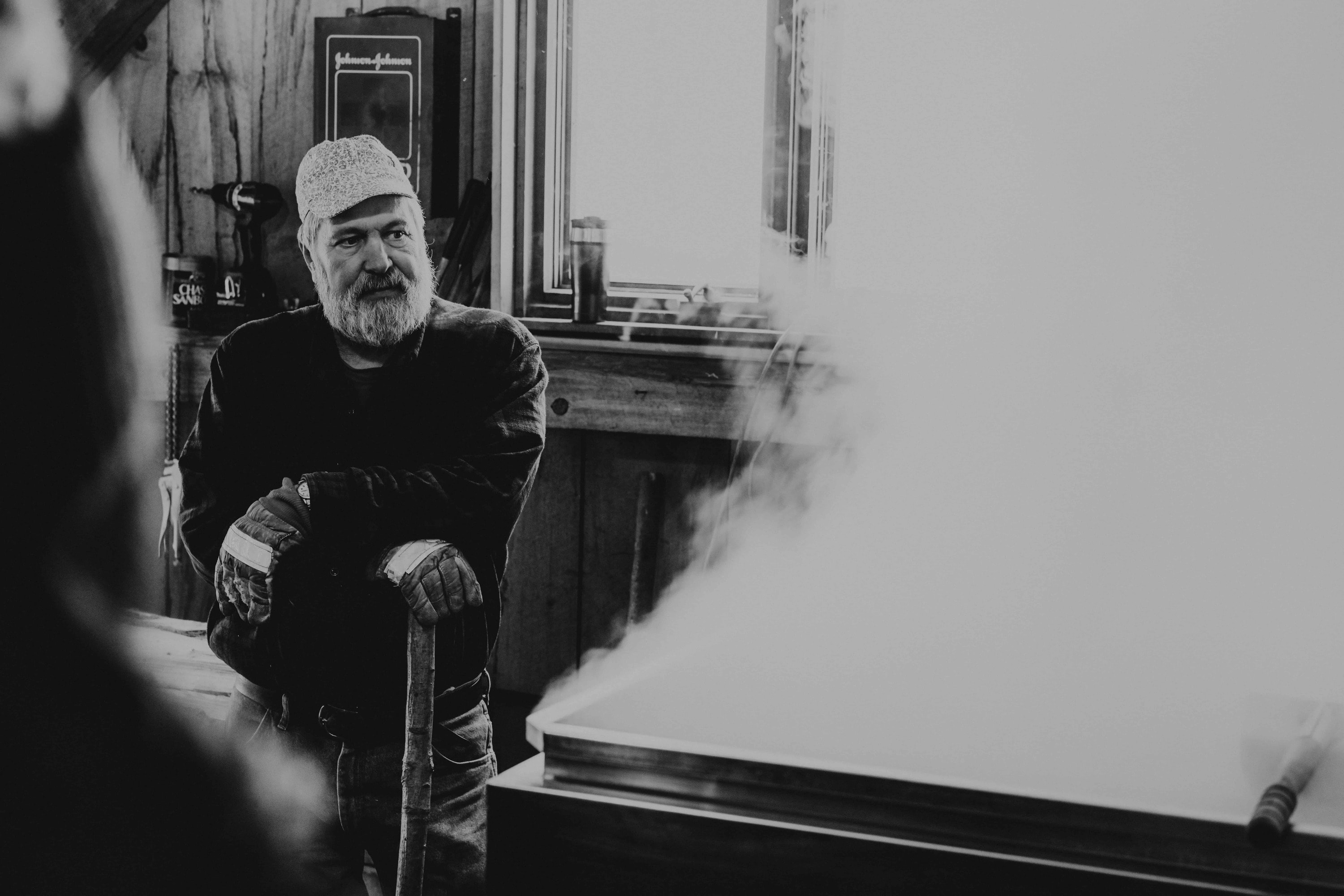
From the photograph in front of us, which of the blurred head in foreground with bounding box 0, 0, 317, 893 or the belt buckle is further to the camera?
the belt buckle

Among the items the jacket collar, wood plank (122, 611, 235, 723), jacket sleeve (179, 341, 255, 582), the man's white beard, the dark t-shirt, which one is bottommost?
wood plank (122, 611, 235, 723)

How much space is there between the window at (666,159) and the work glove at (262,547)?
1059mm

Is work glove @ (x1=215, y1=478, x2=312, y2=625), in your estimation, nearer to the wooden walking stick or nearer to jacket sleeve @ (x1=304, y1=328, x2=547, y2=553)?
jacket sleeve @ (x1=304, y1=328, x2=547, y2=553)

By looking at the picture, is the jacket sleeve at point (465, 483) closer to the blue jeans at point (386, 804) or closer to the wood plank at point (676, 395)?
the blue jeans at point (386, 804)

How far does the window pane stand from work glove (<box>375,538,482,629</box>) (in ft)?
3.83

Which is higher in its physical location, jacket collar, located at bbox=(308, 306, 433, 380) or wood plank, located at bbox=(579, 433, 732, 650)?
jacket collar, located at bbox=(308, 306, 433, 380)

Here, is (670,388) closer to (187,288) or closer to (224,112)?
(187,288)

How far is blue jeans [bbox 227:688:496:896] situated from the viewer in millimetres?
2012

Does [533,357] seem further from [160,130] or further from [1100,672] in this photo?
[160,130]

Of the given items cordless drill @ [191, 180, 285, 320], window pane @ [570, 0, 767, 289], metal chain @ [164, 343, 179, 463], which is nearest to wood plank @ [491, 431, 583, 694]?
window pane @ [570, 0, 767, 289]

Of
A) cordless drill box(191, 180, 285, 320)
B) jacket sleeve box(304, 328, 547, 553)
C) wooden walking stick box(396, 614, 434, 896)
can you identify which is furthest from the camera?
cordless drill box(191, 180, 285, 320)

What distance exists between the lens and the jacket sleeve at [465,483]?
6.23ft

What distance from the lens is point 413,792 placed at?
5.97 ft

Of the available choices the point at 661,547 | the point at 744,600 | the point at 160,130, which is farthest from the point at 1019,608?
the point at 160,130
